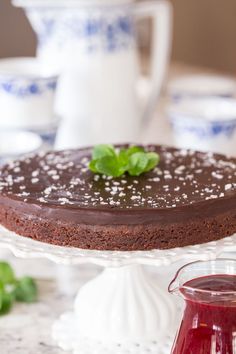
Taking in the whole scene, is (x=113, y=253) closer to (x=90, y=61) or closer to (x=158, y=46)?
(x=90, y=61)

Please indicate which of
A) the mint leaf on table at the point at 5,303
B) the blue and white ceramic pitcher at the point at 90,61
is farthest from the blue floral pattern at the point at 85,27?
the mint leaf on table at the point at 5,303

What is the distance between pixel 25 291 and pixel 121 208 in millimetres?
342

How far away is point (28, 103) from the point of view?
1662mm

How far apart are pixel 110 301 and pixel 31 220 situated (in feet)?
0.72

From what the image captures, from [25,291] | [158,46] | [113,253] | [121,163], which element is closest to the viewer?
[113,253]

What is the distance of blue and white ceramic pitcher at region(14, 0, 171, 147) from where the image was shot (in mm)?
1717

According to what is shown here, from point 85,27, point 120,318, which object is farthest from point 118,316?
point 85,27

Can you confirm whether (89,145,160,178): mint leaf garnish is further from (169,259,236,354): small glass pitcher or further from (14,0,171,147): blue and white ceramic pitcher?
(14,0,171,147): blue and white ceramic pitcher

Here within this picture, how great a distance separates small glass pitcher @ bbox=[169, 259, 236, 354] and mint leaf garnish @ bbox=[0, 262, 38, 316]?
1.27 ft

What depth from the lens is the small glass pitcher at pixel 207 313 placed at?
37.1 inches

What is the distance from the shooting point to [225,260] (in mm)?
1033

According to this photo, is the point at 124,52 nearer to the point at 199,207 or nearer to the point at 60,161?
the point at 60,161

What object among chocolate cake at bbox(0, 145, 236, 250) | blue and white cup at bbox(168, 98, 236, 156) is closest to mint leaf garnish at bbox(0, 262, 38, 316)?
chocolate cake at bbox(0, 145, 236, 250)

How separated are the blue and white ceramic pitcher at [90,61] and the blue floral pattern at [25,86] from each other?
0.36 feet
